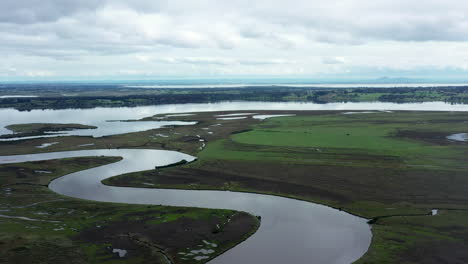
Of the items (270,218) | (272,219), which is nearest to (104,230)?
(270,218)

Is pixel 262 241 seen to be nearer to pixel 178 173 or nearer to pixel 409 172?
pixel 178 173

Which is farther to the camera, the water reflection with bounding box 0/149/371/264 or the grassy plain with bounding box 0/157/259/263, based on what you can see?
the grassy plain with bounding box 0/157/259/263

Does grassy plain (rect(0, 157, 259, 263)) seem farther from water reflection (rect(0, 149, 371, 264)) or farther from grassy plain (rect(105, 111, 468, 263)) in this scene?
grassy plain (rect(105, 111, 468, 263))

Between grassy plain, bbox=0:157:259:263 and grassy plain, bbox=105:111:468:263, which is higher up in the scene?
grassy plain, bbox=105:111:468:263

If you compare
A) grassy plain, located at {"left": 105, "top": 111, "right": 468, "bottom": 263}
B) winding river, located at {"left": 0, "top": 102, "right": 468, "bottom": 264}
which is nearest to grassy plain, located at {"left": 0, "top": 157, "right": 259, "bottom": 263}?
winding river, located at {"left": 0, "top": 102, "right": 468, "bottom": 264}

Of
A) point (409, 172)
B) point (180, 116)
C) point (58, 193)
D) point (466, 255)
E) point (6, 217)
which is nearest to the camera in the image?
point (466, 255)

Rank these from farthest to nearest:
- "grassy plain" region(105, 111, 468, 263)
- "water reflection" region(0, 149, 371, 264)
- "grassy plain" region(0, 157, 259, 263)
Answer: "grassy plain" region(105, 111, 468, 263) < "grassy plain" region(0, 157, 259, 263) < "water reflection" region(0, 149, 371, 264)

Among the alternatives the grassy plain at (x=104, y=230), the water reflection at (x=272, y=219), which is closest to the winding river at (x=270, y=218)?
the water reflection at (x=272, y=219)

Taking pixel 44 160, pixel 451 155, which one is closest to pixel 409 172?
pixel 451 155
